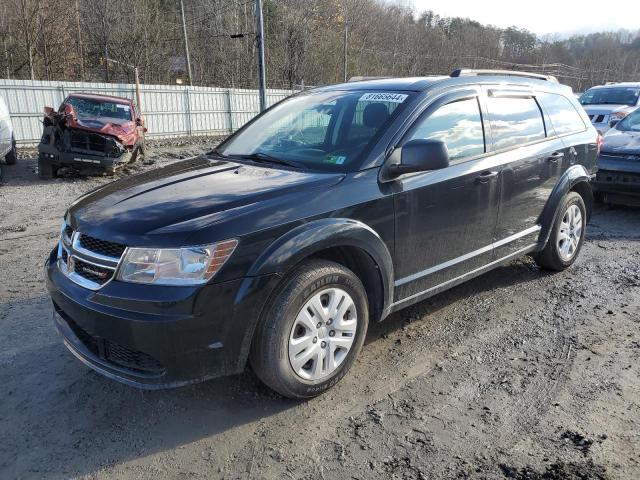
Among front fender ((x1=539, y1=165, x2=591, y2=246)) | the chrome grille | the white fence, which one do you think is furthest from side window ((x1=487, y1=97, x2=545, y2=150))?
the white fence

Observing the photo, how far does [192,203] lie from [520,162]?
2807 mm

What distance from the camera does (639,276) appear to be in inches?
203

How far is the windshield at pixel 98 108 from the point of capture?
11836 millimetres

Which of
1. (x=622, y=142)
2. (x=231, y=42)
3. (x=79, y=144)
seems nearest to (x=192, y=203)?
(x=622, y=142)

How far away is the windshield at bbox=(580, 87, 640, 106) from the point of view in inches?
529

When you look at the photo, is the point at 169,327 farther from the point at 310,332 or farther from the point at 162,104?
the point at 162,104

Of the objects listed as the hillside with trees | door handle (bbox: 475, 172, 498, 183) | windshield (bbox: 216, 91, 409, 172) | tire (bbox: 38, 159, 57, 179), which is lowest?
tire (bbox: 38, 159, 57, 179)

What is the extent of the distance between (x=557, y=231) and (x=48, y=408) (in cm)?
443

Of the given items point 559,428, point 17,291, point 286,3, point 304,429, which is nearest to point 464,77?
point 559,428

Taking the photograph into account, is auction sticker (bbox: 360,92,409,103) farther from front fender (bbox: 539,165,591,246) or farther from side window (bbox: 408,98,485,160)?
front fender (bbox: 539,165,591,246)

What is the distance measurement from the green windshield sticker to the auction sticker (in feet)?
2.01

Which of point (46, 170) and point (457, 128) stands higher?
point (457, 128)

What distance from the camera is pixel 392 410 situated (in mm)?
2949

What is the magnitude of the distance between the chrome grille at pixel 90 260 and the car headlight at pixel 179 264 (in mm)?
149
